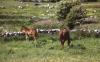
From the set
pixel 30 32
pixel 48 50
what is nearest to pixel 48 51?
pixel 48 50

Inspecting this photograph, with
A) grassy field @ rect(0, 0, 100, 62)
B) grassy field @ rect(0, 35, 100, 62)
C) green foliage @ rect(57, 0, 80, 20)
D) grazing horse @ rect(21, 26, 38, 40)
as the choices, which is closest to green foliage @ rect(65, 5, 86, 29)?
green foliage @ rect(57, 0, 80, 20)

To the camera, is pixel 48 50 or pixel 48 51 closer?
pixel 48 51

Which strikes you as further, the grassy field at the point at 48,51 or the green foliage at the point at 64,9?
the green foliage at the point at 64,9

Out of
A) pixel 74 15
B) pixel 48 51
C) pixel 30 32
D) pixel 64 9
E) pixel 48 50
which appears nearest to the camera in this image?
pixel 48 51

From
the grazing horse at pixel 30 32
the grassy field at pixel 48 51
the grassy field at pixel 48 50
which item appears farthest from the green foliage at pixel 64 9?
the grazing horse at pixel 30 32

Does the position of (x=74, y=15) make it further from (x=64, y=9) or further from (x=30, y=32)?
(x=30, y=32)

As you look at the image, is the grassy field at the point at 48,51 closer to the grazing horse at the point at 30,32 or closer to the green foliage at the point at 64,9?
the grazing horse at the point at 30,32

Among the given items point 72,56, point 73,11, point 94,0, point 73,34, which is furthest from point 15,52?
point 94,0

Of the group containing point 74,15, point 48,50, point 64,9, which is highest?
point 48,50

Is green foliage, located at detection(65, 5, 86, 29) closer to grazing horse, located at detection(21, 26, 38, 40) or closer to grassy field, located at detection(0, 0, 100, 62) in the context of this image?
grassy field, located at detection(0, 0, 100, 62)

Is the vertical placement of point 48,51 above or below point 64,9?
above

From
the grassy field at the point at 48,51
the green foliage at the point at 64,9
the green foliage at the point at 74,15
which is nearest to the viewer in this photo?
the grassy field at the point at 48,51

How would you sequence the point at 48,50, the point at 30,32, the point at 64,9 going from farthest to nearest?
the point at 64,9, the point at 30,32, the point at 48,50

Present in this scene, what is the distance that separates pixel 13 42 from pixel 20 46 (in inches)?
82.6
